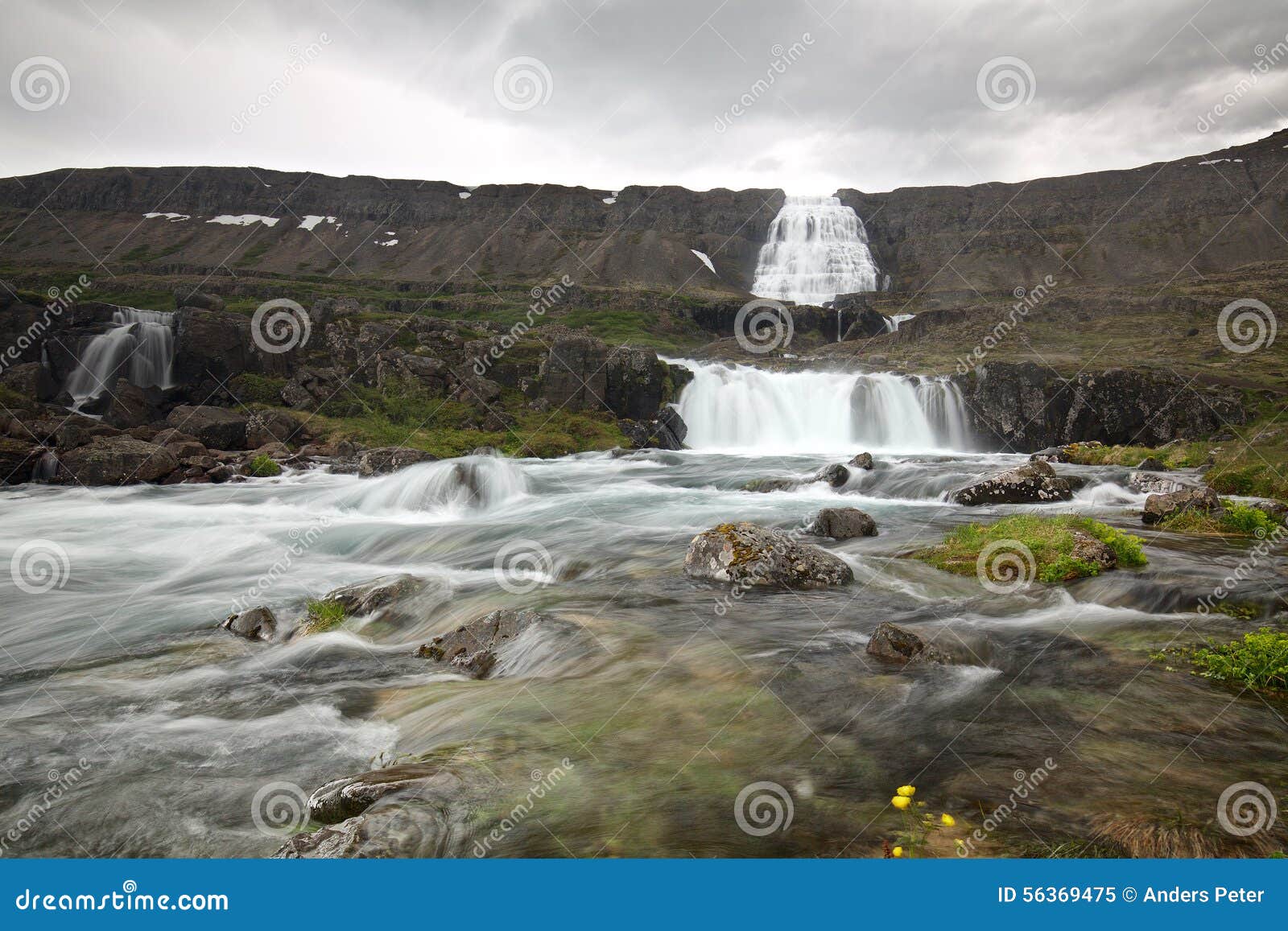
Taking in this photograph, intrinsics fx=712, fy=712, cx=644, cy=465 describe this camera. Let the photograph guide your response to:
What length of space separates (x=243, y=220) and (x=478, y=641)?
5866 inches

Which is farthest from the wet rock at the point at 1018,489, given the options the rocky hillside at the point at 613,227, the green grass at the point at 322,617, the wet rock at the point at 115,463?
the rocky hillside at the point at 613,227

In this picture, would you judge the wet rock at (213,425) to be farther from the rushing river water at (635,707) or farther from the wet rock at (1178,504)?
the wet rock at (1178,504)

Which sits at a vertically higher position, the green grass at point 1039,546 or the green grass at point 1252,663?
the green grass at point 1039,546

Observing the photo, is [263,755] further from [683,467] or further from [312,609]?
[683,467]

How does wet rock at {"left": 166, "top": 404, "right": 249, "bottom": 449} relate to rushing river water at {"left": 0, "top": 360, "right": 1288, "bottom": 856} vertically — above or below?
above

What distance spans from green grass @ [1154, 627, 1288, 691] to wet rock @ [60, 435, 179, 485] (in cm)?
2811

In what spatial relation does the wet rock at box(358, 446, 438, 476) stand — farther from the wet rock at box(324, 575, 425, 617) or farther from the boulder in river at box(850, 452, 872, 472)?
the boulder in river at box(850, 452, 872, 472)

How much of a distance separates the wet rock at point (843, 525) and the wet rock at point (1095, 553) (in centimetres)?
402

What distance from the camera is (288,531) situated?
56.2 ft

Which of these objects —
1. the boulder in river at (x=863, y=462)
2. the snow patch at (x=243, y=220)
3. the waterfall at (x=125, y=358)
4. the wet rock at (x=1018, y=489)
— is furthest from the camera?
the snow patch at (x=243, y=220)

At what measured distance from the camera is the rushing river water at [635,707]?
179 inches

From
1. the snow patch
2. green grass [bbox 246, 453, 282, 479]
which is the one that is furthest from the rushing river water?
the snow patch

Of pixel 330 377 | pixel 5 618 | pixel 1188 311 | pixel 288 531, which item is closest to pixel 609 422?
pixel 330 377

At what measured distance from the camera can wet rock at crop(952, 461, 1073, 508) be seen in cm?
1717
